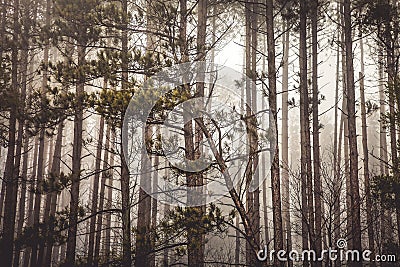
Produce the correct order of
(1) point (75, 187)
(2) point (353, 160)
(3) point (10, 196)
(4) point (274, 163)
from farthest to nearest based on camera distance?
(3) point (10, 196) → (2) point (353, 160) → (1) point (75, 187) → (4) point (274, 163)

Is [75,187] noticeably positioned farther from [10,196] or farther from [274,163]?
[274,163]

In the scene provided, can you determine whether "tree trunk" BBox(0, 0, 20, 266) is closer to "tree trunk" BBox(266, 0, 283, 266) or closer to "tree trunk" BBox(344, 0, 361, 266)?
"tree trunk" BBox(266, 0, 283, 266)

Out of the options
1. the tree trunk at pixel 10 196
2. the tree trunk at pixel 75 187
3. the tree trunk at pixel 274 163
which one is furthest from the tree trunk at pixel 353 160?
the tree trunk at pixel 10 196

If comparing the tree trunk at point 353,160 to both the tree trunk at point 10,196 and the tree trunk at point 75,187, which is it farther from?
the tree trunk at point 10,196

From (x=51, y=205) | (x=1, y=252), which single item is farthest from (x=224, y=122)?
(x=51, y=205)

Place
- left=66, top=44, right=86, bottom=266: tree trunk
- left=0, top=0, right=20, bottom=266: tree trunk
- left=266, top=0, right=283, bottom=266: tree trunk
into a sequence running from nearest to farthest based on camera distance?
left=66, top=44, right=86, bottom=266: tree trunk < left=266, top=0, right=283, bottom=266: tree trunk < left=0, top=0, right=20, bottom=266: tree trunk

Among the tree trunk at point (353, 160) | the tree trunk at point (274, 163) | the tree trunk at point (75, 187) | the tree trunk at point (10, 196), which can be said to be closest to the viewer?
the tree trunk at point (75, 187)

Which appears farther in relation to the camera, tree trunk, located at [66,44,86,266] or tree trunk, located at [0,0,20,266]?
tree trunk, located at [0,0,20,266]

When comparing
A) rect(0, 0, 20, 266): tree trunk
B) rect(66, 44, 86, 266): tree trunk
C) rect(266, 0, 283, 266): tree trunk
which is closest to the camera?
rect(66, 44, 86, 266): tree trunk

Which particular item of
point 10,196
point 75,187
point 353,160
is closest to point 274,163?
A: point 353,160

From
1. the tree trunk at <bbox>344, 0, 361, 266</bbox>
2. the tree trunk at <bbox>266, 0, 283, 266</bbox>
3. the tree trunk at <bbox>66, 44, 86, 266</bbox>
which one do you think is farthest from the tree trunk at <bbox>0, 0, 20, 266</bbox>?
the tree trunk at <bbox>344, 0, 361, 266</bbox>

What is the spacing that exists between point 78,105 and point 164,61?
58.2 inches

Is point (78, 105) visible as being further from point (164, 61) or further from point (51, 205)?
point (51, 205)

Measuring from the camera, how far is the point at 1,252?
8188 mm
